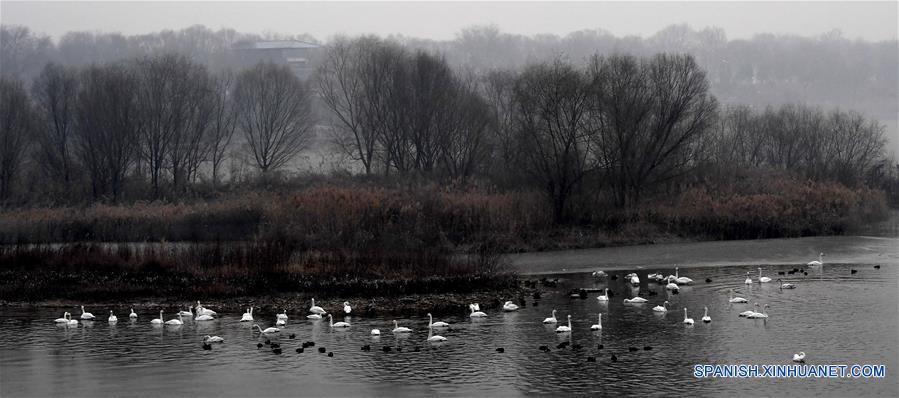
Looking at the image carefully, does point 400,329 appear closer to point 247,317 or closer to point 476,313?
point 476,313

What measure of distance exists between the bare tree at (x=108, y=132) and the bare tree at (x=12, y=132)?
3.92 metres

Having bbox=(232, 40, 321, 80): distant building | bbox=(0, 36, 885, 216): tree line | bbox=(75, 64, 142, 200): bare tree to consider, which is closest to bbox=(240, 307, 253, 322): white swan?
bbox=(0, 36, 885, 216): tree line

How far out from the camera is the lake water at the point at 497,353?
2095cm

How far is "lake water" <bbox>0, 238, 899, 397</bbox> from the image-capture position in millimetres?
20953

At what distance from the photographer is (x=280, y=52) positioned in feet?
451

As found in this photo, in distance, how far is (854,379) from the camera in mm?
20938

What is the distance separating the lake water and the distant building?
10220cm

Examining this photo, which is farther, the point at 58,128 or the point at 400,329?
the point at 58,128

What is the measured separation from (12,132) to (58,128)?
3.04 metres

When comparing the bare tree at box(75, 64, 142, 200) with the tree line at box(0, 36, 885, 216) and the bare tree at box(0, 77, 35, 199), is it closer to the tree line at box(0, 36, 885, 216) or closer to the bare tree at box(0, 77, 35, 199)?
the tree line at box(0, 36, 885, 216)

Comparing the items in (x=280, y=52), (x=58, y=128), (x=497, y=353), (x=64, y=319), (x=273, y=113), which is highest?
(x=280, y=52)

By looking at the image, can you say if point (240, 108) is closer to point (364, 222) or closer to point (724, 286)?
point (364, 222)

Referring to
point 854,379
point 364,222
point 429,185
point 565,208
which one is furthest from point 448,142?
point 854,379

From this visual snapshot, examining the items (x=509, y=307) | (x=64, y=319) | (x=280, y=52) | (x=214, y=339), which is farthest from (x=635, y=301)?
(x=280, y=52)
